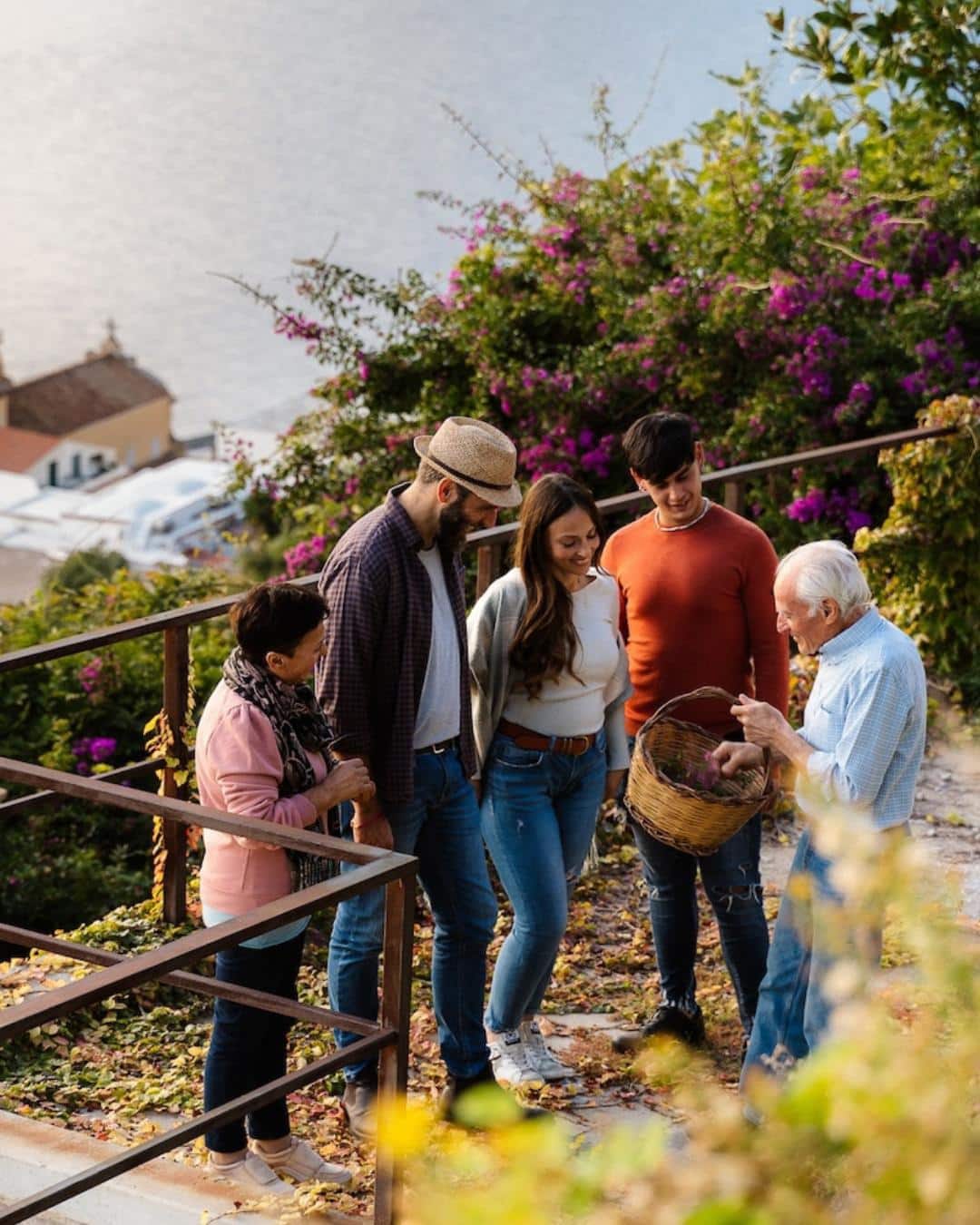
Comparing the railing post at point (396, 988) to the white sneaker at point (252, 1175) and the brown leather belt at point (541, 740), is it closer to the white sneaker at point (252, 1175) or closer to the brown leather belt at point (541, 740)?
the white sneaker at point (252, 1175)

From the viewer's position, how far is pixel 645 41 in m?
38.3

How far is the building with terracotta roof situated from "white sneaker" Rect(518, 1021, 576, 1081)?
75.5m

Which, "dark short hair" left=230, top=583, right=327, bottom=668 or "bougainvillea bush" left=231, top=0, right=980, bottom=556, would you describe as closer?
"dark short hair" left=230, top=583, right=327, bottom=668

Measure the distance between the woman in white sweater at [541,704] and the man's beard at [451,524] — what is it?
0.19m

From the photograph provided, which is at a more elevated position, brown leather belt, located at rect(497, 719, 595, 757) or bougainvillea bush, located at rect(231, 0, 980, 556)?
bougainvillea bush, located at rect(231, 0, 980, 556)

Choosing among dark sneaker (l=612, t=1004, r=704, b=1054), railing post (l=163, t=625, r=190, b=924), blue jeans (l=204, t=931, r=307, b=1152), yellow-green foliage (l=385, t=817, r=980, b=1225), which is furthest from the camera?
railing post (l=163, t=625, r=190, b=924)

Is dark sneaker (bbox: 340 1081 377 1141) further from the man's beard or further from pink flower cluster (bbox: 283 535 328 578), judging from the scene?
pink flower cluster (bbox: 283 535 328 578)

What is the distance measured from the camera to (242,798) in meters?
3.03

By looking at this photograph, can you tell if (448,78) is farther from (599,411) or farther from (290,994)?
(290,994)

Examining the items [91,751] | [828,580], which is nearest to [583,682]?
[828,580]

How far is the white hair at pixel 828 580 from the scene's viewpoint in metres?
3.07

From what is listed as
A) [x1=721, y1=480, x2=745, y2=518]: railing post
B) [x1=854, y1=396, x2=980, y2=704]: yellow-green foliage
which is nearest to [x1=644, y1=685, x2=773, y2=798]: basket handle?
[x1=721, y1=480, x2=745, y2=518]: railing post

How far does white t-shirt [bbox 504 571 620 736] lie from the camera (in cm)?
363

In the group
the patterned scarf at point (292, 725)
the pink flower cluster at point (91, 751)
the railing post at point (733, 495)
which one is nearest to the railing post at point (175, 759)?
the patterned scarf at point (292, 725)
